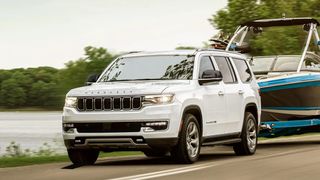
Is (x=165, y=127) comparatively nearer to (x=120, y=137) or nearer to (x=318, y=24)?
(x=120, y=137)

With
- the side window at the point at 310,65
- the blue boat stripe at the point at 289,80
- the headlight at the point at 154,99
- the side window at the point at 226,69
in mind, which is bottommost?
the blue boat stripe at the point at 289,80

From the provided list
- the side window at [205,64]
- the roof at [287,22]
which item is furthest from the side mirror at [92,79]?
the roof at [287,22]

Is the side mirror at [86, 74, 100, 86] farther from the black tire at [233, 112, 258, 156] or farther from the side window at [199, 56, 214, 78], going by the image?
the black tire at [233, 112, 258, 156]

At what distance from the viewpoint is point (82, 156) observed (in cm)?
1453

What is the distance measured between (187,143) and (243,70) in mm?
3471

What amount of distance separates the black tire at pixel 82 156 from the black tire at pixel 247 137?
2923mm

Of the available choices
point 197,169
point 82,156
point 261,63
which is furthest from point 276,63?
point 197,169

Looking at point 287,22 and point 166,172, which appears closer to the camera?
point 166,172

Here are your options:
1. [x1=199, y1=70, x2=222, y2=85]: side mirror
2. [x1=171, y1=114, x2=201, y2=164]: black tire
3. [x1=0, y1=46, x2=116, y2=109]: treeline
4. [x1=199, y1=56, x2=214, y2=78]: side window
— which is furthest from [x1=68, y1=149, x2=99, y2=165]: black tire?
[x1=0, y1=46, x2=116, y2=109]: treeline

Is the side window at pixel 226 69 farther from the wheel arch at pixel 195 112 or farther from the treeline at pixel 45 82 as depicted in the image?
the treeline at pixel 45 82

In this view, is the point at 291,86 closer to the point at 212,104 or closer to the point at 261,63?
the point at 261,63

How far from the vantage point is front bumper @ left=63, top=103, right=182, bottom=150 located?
13562mm

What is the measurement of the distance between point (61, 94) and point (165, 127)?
4434 cm

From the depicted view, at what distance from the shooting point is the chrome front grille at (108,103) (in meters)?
13.6
